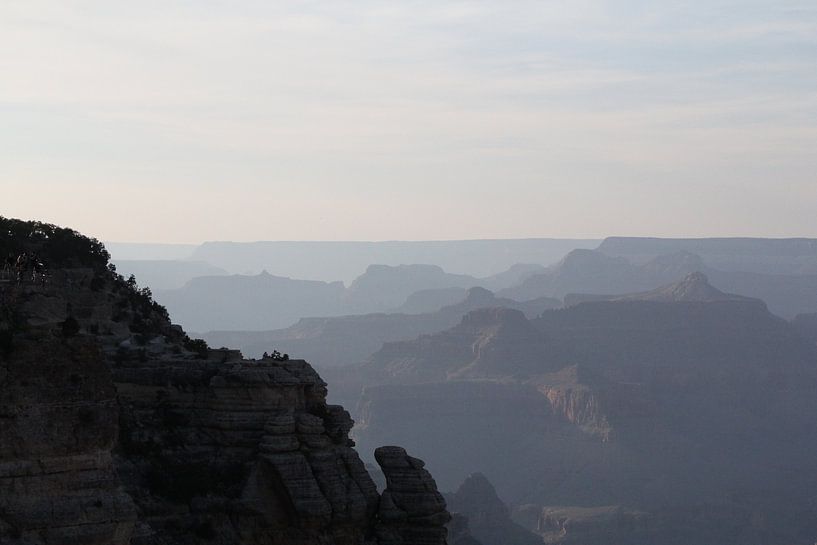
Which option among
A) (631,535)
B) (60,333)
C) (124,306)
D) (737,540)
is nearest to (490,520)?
(631,535)

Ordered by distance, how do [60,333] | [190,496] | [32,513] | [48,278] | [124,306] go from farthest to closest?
[124,306] < [48,278] < [190,496] < [60,333] < [32,513]

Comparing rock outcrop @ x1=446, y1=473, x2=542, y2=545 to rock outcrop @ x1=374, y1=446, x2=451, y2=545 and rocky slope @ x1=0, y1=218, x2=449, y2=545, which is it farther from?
rocky slope @ x1=0, y1=218, x2=449, y2=545

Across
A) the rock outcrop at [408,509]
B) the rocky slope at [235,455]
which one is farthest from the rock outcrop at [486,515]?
the rocky slope at [235,455]

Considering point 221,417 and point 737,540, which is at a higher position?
point 221,417

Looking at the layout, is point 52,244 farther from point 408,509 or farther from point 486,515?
point 486,515

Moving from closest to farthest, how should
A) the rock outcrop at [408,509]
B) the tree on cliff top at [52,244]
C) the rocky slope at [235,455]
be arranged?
the rocky slope at [235,455]
the rock outcrop at [408,509]
the tree on cliff top at [52,244]

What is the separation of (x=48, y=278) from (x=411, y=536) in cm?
1199

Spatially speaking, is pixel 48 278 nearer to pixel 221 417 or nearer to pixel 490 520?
pixel 221 417

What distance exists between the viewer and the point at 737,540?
573 ft

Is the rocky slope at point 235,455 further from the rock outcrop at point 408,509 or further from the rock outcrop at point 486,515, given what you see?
the rock outcrop at point 486,515

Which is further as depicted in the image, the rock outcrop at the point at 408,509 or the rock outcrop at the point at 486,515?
the rock outcrop at the point at 486,515

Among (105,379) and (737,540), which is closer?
(105,379)

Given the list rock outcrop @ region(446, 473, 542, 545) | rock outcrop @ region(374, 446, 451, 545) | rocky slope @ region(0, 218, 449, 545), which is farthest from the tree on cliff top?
rock outcrop @ region(446, 473, 542, 545)

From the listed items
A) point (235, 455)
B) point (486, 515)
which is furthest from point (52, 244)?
point (486, 515)
